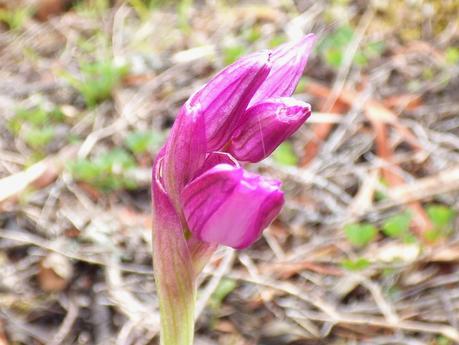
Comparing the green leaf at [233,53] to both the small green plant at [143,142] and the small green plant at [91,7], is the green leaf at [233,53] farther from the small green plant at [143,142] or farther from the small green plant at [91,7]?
the small green plant at [91,7]

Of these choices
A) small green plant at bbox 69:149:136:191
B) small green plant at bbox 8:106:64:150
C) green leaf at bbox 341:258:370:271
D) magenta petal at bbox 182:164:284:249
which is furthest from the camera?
small green plant at bbox 8:106:64:150

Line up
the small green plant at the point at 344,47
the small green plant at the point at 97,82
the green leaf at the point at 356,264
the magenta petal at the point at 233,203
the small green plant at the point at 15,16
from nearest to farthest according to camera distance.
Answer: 1. the magenta petal at the point at 233,203
2. the green leaf at the point at 356,264
3. the small green plant at the point at 97,82
4. the small green plant at the point at 344,47
5. the small green plant at the point at 15,16

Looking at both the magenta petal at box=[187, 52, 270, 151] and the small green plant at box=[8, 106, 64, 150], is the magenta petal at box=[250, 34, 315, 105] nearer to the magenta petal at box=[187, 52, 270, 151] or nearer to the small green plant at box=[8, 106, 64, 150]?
the magenta petal at box=[187, 52, 270, 151]

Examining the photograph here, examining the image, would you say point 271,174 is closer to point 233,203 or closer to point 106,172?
point 106,172

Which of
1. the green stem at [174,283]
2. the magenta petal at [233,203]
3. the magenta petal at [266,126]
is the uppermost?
the magenta petal at [266,126]

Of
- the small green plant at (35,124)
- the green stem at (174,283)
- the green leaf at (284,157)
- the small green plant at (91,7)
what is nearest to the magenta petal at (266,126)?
the green stem at (174,283)

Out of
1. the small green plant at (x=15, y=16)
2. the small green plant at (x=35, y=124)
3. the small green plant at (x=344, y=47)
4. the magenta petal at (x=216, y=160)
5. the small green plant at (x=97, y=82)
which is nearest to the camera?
the magenta petal at (x=216, y=160)

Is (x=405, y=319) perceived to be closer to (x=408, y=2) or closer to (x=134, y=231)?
(x=134, y=231)

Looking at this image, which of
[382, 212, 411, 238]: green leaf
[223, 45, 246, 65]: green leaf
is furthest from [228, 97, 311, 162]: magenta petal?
[223, 45, 246, 65]: green leaf
